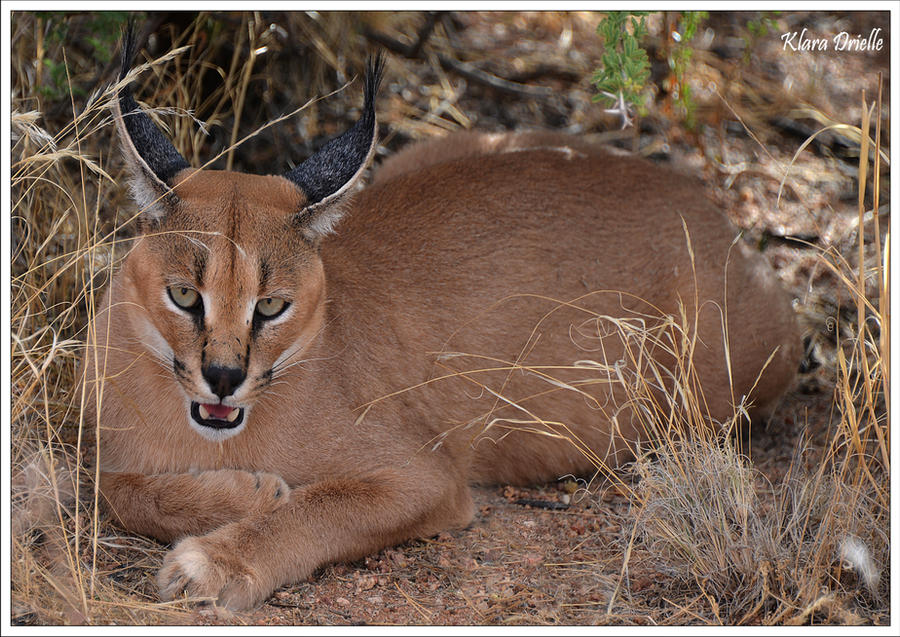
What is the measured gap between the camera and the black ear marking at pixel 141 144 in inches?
152

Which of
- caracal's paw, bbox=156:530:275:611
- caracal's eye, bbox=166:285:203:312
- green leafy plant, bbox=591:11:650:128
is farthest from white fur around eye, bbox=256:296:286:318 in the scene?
green leafy plant, bbox=591:11:650:128

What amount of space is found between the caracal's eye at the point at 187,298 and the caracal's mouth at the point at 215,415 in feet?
1.33

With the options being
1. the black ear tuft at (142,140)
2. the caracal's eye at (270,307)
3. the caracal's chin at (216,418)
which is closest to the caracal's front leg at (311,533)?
the caracal's chin at (216,418)

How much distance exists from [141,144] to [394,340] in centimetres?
147

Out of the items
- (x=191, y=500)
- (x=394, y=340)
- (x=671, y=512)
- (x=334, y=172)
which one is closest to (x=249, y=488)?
(x=191, y=500)

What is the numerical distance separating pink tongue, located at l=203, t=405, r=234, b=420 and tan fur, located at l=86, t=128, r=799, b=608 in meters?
0.10

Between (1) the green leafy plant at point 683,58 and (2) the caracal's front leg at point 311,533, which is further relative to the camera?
(1) the green leafy plant at point 683,58

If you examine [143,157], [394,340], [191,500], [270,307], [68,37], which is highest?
[68,37]

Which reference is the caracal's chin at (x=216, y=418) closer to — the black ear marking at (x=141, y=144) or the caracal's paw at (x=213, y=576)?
the caracal's paw at (x=213, y=576)

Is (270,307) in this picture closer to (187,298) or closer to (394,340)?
(187,298)

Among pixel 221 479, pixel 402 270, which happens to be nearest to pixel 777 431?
pixel 402 270

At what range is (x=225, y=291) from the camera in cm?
374

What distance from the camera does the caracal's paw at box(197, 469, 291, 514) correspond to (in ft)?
13.5

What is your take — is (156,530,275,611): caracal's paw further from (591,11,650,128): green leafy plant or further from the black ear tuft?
(591,11,650,128): green leafy plant
